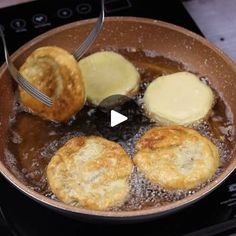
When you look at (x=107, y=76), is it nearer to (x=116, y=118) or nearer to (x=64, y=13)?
(x=116, y=118)

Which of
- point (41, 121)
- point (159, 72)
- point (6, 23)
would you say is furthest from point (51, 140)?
point (6, 23)

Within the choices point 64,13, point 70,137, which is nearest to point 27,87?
point 70,137

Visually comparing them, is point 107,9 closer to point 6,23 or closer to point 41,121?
point 6,23

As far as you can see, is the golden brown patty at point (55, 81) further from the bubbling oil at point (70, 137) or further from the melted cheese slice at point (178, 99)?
the melted cheese slice at point (178, 99)

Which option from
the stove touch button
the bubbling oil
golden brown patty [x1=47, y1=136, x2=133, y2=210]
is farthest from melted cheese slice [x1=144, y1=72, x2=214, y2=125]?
the stove touch button

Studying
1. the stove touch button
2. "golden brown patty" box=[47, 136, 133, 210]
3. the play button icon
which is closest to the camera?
"golden brown patty" box=[47, 136, 133, 210]

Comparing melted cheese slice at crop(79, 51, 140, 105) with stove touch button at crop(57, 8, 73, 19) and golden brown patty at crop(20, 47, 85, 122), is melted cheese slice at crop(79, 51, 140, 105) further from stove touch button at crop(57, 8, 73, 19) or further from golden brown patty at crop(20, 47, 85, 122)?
stove touch button at crop(57, 8, 73, 19)

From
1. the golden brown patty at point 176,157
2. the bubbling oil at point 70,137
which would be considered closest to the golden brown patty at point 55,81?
the bubbling oil at point 70,137
